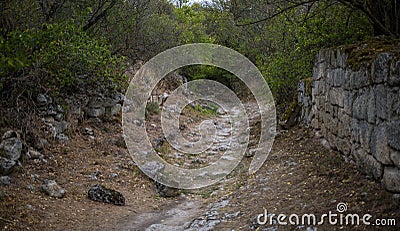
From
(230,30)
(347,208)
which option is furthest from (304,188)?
(230,30)

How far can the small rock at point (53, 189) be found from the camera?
6105 mm

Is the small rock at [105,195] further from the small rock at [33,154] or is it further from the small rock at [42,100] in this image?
the small rock at [42,100]

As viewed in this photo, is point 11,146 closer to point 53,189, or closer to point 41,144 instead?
point 41,144

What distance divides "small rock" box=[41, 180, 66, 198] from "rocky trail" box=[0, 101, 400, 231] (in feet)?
0.30

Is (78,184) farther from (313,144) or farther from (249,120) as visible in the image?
(249,120)

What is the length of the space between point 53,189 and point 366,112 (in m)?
5.04

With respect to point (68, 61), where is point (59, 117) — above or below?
below

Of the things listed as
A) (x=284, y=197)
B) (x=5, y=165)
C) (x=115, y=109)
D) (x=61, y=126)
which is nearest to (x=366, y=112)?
(x=284, y=197)

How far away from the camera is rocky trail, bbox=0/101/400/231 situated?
4.61 meters

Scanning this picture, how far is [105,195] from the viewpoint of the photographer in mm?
6453

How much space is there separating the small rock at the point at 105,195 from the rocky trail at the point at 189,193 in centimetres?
12

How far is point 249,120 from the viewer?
42.9 ft

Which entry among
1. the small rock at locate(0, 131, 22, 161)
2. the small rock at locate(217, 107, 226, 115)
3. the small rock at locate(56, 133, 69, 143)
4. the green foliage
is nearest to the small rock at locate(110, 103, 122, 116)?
the green foliage

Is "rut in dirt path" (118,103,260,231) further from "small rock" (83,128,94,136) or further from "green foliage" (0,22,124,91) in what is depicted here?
"green foliage" (0,22,124,91)
